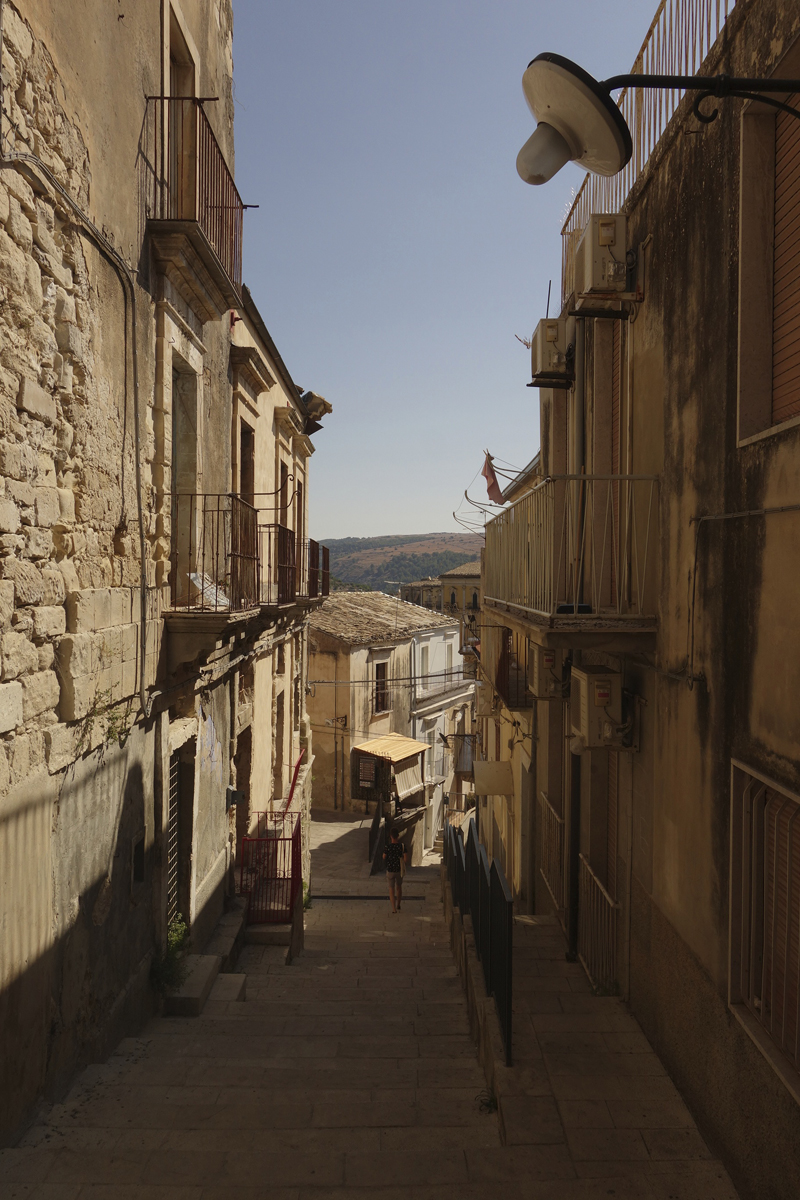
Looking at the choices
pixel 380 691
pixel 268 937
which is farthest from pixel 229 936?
pixel 380 691

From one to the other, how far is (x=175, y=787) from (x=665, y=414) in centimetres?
603

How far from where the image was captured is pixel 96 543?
5828 millimetres

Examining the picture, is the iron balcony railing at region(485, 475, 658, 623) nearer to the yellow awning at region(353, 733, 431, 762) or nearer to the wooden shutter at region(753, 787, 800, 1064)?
the wooden shutter at region(753, 787, 800, 1064)

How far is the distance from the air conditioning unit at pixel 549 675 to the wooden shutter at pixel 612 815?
0.87m

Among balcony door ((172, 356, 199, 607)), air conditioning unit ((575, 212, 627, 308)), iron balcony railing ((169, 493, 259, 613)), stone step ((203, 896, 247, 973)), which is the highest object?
air conditioning unit ((575, 212, 627, 308))

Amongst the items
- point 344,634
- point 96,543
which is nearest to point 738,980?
point 96,543

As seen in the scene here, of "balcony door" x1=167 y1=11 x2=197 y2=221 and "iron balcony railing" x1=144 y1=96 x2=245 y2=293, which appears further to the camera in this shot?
"balcony door" x1=167 y1=11 x2=197 y2=221

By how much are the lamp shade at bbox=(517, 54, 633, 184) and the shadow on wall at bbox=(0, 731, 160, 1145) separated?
3.93 meters

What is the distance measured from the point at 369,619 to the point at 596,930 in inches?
910

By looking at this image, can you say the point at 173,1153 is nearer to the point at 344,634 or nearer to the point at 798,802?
the point at 798,802

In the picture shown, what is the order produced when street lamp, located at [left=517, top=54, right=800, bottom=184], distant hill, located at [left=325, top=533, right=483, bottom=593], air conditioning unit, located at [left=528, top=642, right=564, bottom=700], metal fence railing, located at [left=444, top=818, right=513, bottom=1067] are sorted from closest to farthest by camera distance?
street lamp, located at [left=517, top=54, right=800, bottom=184], metal fence railing, located at [left=444, top=818, right=513, bottom=1067], air conditioning unit, located at [left=528, top=642, right=564, bottom=700], distant hill, located at [left=325, top=533, right=483, bottom=593]

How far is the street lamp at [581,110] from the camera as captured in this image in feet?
9.73

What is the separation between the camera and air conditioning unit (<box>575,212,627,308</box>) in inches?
240

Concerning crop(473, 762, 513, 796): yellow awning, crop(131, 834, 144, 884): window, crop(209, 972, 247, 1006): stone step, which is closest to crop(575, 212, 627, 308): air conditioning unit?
crop(131, 834, 144, 884): window
